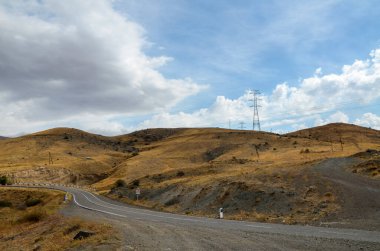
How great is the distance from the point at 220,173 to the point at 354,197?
29.4 meters

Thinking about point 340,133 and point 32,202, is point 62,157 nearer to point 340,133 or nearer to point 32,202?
point 32,202

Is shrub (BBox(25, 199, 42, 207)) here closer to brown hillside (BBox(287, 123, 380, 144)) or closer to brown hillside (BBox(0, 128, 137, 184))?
brown hillside (BBox(0, 128, 137, 184))

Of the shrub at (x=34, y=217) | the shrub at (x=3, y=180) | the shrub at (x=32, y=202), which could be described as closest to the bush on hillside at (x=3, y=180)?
the shrub at (x=3, y=180)

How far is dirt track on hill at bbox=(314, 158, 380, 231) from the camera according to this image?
24641mm

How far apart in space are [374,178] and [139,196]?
30938 mm

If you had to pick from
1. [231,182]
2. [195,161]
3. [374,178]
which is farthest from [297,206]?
[195,161]

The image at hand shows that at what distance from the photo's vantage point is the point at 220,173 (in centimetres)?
5897

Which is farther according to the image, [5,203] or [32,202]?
[5,203]

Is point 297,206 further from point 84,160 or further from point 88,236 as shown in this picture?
point 84,160

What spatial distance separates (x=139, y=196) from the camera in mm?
55438

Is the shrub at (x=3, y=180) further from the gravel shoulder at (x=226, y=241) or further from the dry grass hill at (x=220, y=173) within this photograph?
the gravel shoulder at (x=226, y=241)

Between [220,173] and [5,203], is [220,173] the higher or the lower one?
the higher one

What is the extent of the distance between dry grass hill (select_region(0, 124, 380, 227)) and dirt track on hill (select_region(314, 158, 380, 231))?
0.68 meters

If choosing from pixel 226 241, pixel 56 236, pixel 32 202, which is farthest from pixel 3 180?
pixel 226 241
